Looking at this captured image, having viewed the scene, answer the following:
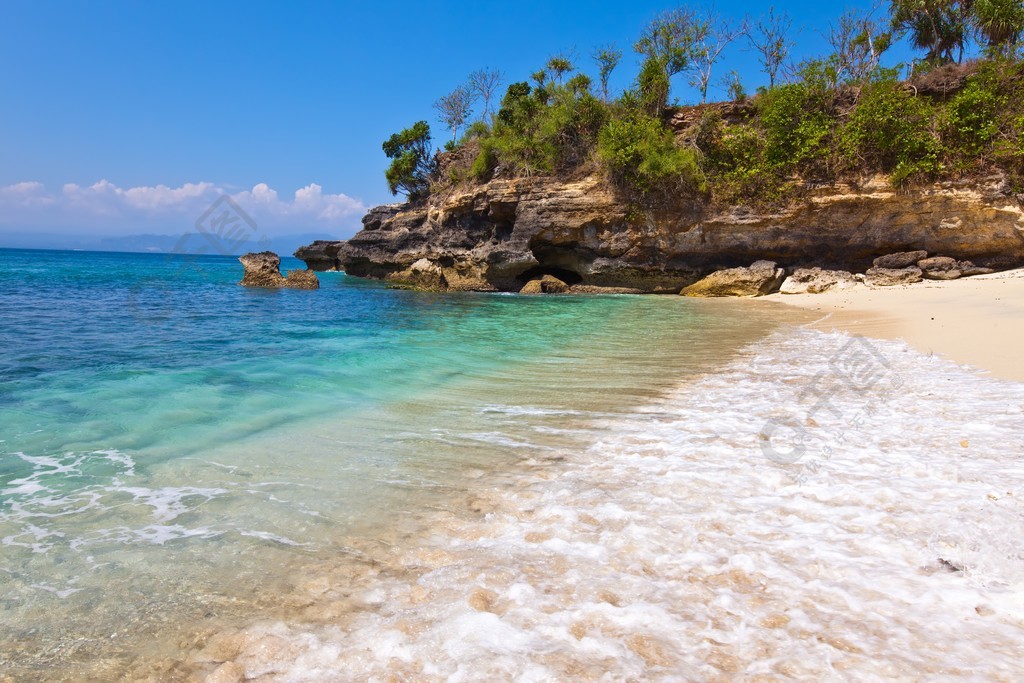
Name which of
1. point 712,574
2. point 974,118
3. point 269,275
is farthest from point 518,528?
point 269,275

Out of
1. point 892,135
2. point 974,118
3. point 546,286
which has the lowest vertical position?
point 546,286

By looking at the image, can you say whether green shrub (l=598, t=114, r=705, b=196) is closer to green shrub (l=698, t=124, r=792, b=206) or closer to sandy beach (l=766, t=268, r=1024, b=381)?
green shrub (l=698, t=124, r=792, b=206)

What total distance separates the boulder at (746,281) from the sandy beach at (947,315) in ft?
3.86

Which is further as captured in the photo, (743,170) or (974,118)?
(743,170)

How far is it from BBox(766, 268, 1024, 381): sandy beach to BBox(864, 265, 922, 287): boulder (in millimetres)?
449

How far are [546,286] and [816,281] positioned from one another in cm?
1225

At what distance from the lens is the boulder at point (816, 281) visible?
20688 millimetres

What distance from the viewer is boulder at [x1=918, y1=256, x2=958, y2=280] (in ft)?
64.0

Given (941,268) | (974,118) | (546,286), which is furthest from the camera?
(546,286)

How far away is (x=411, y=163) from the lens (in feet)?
118

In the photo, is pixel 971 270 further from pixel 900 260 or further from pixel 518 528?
pixel 518 528

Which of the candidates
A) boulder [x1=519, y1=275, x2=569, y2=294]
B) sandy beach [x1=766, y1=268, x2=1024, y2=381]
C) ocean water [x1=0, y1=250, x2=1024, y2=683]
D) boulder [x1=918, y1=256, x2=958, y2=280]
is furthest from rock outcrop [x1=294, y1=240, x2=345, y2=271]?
ocean water [x1=0, y1=250, x2=1024, y2=683]

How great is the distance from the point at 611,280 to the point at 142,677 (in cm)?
2621

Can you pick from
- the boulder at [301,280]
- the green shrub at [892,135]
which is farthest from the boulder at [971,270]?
the boulder at [301,280]
